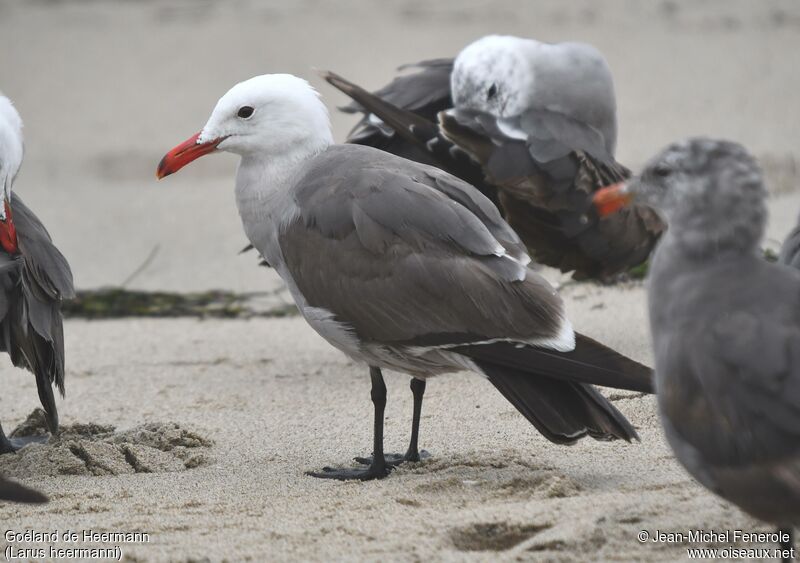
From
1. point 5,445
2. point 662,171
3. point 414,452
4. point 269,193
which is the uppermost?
point 662,171

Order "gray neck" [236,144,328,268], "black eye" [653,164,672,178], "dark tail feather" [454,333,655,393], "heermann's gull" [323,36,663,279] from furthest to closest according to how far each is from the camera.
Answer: "heermann's gull" [323,36,663,279] → "gray neck" [236,144,328,268] → "dark tail feather" [454,333,655,393] → "black eye" [653,164,672,178]

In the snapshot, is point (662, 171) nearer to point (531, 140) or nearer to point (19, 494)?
point (19, 494)

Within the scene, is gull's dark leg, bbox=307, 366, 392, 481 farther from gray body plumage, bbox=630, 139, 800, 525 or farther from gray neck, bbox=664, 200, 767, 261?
gray neck, bbox=664, 200, 767, 261

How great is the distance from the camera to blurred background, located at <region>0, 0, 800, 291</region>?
8.38 metres

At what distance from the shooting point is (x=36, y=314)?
14.8 feet

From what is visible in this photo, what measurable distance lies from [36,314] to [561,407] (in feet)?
6.10

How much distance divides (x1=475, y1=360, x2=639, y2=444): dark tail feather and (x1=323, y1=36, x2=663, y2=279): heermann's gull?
5.47ft

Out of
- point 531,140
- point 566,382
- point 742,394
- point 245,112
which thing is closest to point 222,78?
point 531,140

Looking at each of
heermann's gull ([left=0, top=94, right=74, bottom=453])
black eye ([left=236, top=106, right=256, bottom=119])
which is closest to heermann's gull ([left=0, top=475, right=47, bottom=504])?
heermann's gull ([left=0, top=94, right=74, bottom=453])

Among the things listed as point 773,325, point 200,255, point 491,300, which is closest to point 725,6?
point 200,255

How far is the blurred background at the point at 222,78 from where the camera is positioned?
8.38m

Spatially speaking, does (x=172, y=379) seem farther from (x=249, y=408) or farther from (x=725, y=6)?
(x=725, y=6)

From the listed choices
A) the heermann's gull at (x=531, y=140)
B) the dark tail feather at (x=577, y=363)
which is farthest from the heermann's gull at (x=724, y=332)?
the heermann's gull at (x=531, y=140)

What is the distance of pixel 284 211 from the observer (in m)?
4.43
